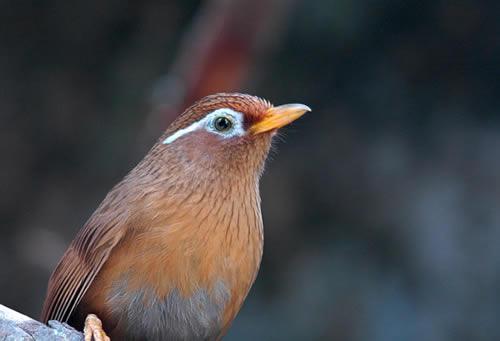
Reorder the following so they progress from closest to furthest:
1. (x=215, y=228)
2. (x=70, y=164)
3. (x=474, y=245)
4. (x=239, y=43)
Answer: (x=215, y=228) < (x=239, y=43) < (x=474, y=245) < (x=70, y=164)

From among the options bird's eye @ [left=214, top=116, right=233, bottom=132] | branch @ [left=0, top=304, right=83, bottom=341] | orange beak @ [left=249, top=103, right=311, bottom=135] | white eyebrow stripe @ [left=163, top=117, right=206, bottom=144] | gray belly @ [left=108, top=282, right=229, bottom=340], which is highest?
orange beak @ [left=249, top=103, right=311, bottom=135]

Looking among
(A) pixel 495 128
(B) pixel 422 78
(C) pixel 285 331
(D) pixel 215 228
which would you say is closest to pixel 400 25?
(B) pixel 422 78

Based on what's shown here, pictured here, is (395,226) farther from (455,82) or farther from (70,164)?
(70,164)

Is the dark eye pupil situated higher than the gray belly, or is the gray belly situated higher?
the dark eye pupil

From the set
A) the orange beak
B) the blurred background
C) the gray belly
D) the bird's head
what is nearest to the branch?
the gray belly

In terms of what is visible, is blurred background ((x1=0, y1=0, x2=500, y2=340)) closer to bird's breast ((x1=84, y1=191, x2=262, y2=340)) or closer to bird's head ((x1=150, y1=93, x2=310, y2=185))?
bird's head ((x1=150, y1=93, x2=310, y2=185))

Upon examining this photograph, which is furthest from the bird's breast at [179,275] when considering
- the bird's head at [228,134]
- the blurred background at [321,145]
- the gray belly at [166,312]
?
the blurred background at [321,145]

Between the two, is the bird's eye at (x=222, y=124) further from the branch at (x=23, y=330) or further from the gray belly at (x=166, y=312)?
the branch at (x=23, y=330)
